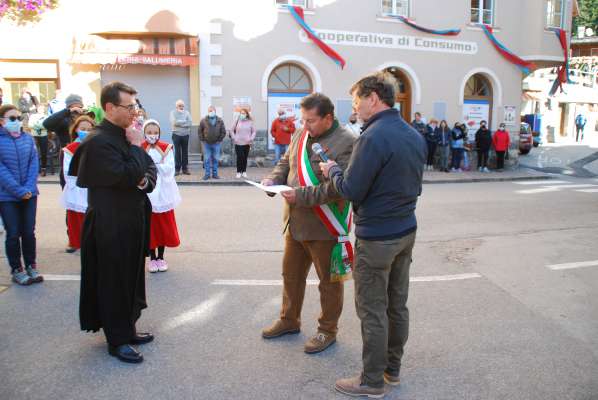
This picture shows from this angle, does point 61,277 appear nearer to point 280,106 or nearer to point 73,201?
point 73,201

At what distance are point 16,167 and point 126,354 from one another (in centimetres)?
269

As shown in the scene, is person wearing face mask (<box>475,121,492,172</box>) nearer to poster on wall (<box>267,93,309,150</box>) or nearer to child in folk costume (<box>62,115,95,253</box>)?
poster on wall (<box>267,93,309,150</box>)

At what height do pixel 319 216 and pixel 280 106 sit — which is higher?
pixel 280 106

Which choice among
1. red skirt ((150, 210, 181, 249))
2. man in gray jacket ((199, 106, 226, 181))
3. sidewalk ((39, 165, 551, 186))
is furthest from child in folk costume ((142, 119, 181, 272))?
man in gray jacket ((199, 106, 226, 181))

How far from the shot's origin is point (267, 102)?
17.0 metres

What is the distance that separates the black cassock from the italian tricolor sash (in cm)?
117

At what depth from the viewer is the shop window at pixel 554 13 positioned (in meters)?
20.4

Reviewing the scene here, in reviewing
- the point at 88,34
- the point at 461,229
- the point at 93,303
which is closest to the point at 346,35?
the point at 88,34

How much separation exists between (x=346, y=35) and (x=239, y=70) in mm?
3971

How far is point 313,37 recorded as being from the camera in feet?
55.8

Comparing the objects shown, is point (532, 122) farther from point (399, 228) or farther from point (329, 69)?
point (399, 228)

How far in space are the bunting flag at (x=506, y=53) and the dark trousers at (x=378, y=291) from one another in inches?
743

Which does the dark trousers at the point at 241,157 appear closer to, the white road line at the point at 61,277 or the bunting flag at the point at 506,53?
the white road line at the point at 61,277

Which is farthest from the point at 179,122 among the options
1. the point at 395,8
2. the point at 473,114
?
the point at 473,114
